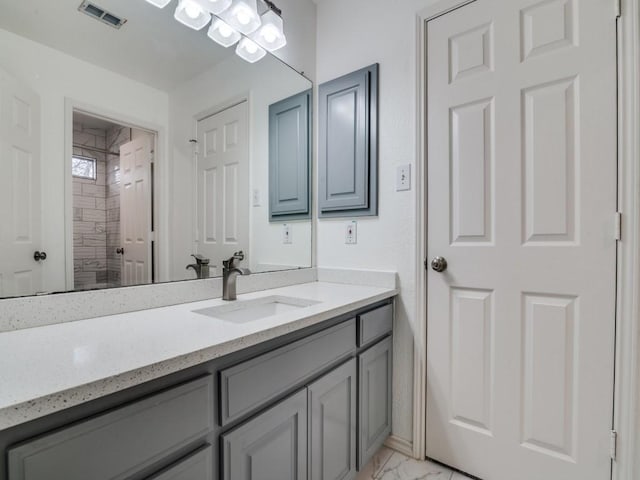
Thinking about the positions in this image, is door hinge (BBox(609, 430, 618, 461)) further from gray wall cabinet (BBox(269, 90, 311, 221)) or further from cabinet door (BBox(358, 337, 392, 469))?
gray wall cabinet (BBox(269, 90, 311, 221))

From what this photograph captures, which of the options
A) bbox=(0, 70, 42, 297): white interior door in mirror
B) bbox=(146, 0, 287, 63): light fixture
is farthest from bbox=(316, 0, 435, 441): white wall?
bbox=(0, 70, 42, 297): white interior door in mirror

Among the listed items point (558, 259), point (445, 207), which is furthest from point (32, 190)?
point (558, 259)

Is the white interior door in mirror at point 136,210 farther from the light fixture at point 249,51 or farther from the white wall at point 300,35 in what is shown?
the white wall at point 300,35

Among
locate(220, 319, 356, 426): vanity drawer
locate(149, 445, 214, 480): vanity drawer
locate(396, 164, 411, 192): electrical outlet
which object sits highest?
locate(396, 164, 411, 192): electrical outlet

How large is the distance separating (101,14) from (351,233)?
4.49 feet

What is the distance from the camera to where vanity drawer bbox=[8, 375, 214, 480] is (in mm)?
512

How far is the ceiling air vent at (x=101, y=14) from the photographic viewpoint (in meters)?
1.02

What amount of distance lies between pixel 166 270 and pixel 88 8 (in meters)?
0.92

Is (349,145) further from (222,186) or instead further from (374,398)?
(374,398)

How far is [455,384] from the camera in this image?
1.43 meters

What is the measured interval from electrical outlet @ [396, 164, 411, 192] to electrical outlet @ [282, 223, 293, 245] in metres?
0.66

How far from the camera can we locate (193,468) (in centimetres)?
71

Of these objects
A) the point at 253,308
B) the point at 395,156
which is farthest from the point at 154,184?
the point at 395,156

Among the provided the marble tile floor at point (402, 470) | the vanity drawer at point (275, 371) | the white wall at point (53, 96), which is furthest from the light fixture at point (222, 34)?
the marble tile floor at point (402, 470)
